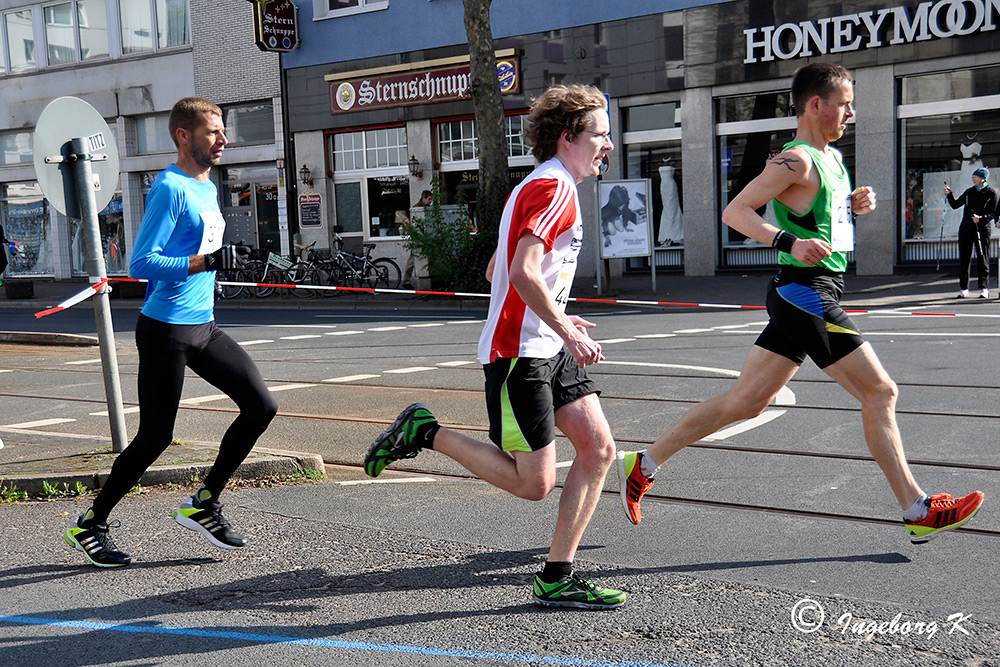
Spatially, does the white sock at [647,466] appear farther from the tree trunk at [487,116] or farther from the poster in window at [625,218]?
the tree trunk at [487,116]

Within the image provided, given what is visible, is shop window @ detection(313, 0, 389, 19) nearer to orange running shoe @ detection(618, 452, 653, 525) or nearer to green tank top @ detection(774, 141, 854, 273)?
green tank top @ detection(774, 141, 854, 273)

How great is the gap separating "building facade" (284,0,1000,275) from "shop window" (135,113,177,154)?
528 cm

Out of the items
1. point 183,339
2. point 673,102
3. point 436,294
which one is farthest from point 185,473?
point 673,102

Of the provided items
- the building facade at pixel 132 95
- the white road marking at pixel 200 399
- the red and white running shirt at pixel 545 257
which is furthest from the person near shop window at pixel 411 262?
the red and white running shirt at pixel 545 257

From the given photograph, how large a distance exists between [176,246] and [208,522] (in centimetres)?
124

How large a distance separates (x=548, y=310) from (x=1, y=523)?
11.0ft

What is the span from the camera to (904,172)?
66.1 feet

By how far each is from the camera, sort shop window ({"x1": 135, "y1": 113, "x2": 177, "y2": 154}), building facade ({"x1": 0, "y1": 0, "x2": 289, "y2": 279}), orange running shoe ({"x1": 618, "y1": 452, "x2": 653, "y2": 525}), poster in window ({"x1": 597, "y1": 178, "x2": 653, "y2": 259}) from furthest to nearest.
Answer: shop window ({"x1": 135, "y1": 113, "x2": 177, "y2": 154}), building facade ({"x1": 0, "y1": 0, "x2": 289, "y2": 279}), poster in window ({"x1": 597, "y1": 178, "x2": 653, "y2": 259}), orange running shoe ({"x1": 618, "y1": 452, "x2": 653, "y2": 525})

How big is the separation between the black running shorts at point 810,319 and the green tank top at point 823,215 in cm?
7

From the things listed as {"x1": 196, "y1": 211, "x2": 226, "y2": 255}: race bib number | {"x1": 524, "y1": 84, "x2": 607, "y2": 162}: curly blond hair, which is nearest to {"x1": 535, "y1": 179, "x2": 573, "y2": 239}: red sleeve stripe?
{"x1": 524, "y1": 84, "x2": 607, "y2": 162}: curly blond hair

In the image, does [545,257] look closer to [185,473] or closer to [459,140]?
[185,473]

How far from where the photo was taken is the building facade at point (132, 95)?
3009 centimetres

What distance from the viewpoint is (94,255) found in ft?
21.2
